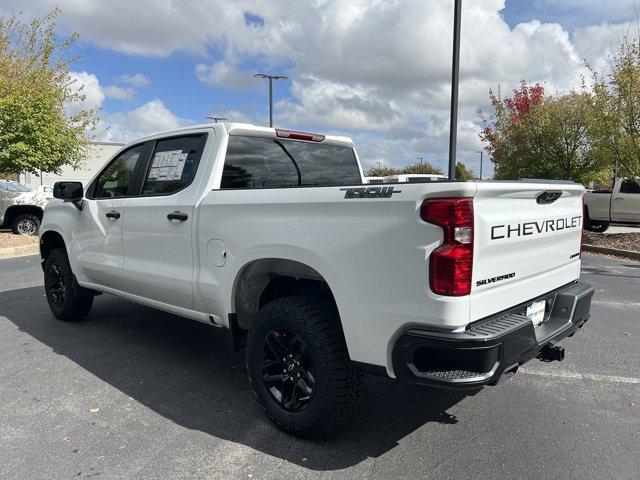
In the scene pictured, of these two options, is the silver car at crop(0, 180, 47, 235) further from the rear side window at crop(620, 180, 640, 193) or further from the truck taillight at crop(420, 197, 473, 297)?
the rear side window at crop(620, 180, 640, 193)

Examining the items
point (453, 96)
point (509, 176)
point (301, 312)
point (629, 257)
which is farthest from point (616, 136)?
point (301, 312)

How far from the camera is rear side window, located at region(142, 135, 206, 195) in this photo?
13.0 feet

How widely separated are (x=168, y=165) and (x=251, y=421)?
210 cm

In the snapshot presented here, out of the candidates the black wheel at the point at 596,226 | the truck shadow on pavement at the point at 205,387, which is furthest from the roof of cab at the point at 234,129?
the black wheel at the point at 596,226

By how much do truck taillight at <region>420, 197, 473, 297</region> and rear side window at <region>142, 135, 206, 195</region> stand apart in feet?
6.90

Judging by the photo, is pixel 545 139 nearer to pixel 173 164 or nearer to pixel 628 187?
pixel 628 187

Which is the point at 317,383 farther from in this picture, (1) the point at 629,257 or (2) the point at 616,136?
(2) the point at 616,136

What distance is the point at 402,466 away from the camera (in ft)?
9.43

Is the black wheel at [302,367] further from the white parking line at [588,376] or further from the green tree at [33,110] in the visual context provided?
the green tree at [33,110]

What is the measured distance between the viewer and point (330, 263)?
2.85 meters

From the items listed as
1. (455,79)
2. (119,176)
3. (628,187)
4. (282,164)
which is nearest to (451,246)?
(282,164)

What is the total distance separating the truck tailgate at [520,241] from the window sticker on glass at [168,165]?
2426 mm

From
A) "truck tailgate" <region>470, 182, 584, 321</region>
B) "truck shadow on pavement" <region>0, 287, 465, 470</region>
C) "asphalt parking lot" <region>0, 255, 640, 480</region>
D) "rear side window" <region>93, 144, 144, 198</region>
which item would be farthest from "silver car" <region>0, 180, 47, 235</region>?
"truck tailgate" <region>470, 182, 584, 321</region>

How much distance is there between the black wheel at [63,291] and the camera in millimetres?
5492
